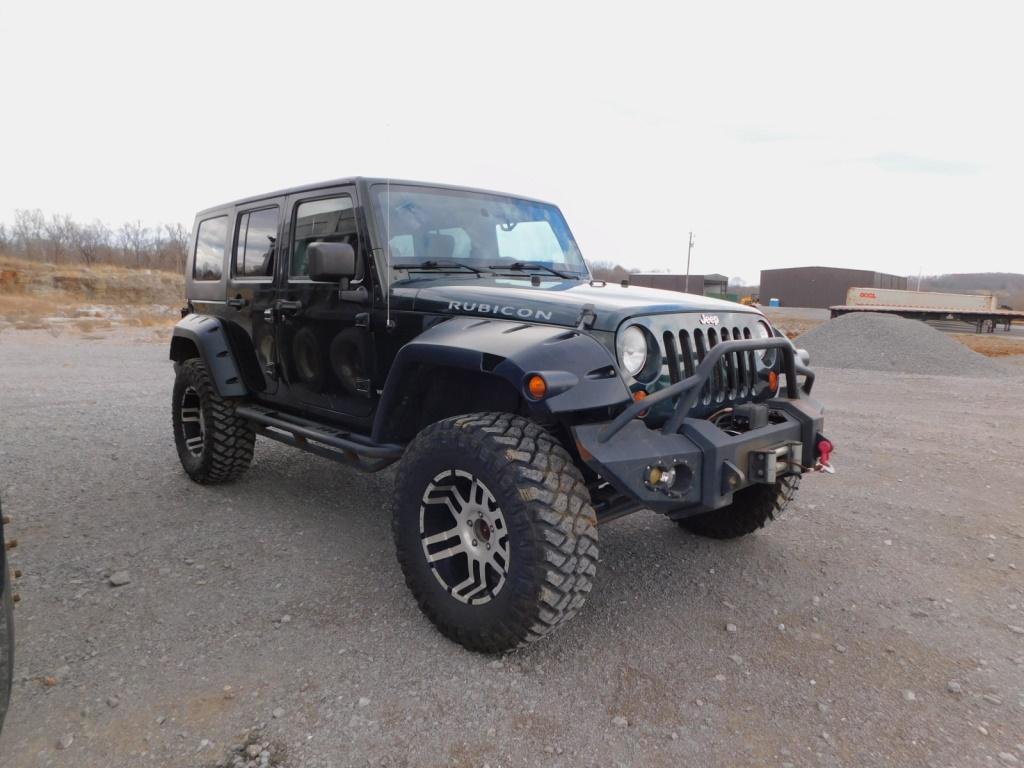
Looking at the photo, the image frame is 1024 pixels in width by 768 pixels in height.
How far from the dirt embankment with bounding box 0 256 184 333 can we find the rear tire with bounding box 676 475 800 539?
2734 centimetres

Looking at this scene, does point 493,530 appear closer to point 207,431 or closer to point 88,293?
point 207,431

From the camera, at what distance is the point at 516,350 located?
9.25 feet

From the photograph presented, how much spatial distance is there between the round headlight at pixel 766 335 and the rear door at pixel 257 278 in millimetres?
2896

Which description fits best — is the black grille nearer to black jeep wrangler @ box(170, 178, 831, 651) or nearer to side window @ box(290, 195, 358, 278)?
black jeep wrangler @ box(170, 178, 831, 651)

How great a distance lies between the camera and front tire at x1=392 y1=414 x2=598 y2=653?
2.67m

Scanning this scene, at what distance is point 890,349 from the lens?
47.3 ft

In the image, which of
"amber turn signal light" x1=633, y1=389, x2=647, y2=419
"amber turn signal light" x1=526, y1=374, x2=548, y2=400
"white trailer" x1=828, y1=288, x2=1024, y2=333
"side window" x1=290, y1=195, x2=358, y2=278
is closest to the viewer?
"amber turn signal light" x1=526, y1=374, x2=548, y2=400

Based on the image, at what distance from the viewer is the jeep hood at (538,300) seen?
3.06 m

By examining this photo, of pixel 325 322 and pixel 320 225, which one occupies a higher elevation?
pixel 320 225

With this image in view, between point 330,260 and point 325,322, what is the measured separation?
63cm

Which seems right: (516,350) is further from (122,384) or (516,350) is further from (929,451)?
(122,384)

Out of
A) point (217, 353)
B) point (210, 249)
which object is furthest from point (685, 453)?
point (210, 249)

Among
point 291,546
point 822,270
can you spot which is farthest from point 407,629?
point 822,270

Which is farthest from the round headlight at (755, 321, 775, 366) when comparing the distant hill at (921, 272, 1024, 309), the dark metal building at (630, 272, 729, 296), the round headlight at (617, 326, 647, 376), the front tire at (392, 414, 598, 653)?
the distant hill at (921, 272, 1024, 309)
